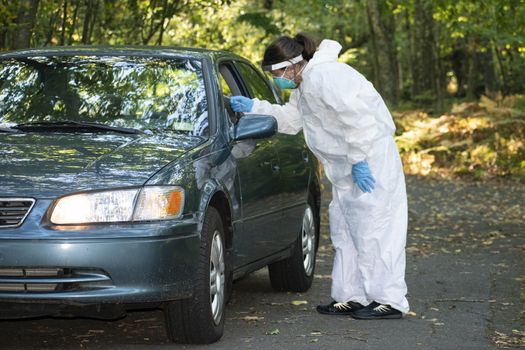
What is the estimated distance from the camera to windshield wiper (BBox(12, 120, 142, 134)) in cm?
656

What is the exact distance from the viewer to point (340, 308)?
24.7 feet

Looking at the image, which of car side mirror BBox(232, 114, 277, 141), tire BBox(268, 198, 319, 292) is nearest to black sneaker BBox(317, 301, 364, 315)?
tire BBox(268, 198, 319, 292)

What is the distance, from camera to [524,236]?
1284 cm

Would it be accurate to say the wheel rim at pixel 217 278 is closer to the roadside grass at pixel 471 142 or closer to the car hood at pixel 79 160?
the car hood at pixel 79 160

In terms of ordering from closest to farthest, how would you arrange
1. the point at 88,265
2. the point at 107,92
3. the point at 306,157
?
the point at 88,265 → the point at 107,92 → the point at 306,157

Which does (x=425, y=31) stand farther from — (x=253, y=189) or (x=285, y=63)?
(x=253, y=189)

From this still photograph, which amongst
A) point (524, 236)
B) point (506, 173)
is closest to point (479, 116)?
point (506, 173)

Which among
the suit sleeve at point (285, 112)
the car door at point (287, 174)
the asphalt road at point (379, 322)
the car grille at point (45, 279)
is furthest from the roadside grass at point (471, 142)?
the car grille at point (45, 279)

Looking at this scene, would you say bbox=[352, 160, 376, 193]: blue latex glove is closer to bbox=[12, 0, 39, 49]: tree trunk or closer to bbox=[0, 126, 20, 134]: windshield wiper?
bbox=[0, 126, 20, 134]: windshield wiper

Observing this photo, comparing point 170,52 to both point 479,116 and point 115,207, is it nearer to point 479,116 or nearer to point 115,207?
point 115,207

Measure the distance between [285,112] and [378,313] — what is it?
1.50m

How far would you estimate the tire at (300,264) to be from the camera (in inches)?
330

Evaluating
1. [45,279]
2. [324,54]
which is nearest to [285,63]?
[324,54]

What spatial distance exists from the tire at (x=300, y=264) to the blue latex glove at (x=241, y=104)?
1352mm
